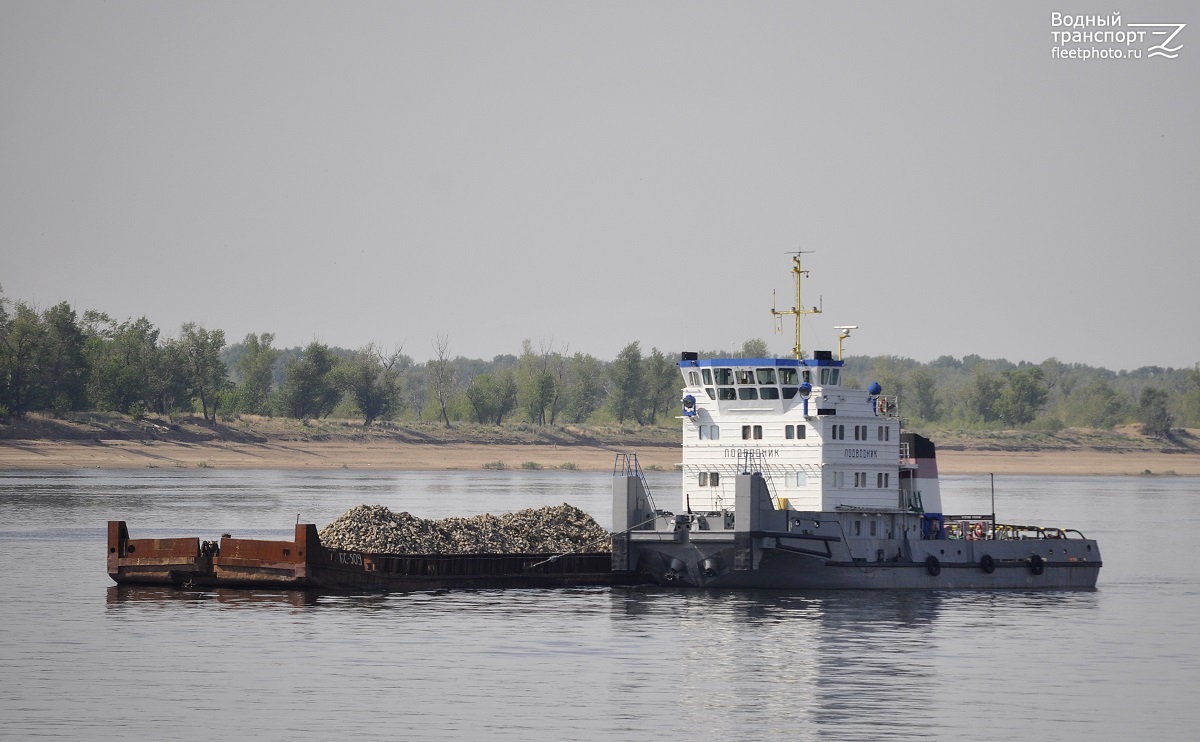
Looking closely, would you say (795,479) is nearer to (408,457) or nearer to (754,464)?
(754,464)

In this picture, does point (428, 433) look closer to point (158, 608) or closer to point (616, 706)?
point (158, 608)

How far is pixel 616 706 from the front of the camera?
3359cm

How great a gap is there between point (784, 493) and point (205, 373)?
395 ft

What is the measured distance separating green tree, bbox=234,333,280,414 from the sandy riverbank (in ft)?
45.0

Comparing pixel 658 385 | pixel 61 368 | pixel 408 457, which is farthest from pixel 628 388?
pixel 61 368

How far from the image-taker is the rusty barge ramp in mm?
49312

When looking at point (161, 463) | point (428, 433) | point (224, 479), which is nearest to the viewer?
point (224, 479)

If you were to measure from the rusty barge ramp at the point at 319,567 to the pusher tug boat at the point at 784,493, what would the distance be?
2.65m

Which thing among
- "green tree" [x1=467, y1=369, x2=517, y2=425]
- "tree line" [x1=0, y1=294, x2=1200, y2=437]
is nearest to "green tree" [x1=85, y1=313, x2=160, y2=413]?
"tree line" [x1=0, y1=294, x2=1200, y2=437]

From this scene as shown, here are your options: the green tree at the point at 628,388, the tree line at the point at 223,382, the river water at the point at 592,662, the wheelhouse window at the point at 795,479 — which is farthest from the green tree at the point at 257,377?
the wheelhouse window at the point at 795,479

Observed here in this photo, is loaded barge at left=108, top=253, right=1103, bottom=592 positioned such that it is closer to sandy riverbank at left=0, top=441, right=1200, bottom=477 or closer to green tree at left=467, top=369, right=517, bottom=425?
sandy riverbank at left=0, top=441, right=1200, bottom=477

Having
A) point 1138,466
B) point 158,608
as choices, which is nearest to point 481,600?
point 158,608

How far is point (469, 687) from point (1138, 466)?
17104 centimetres

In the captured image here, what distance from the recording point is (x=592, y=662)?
38.7 m
